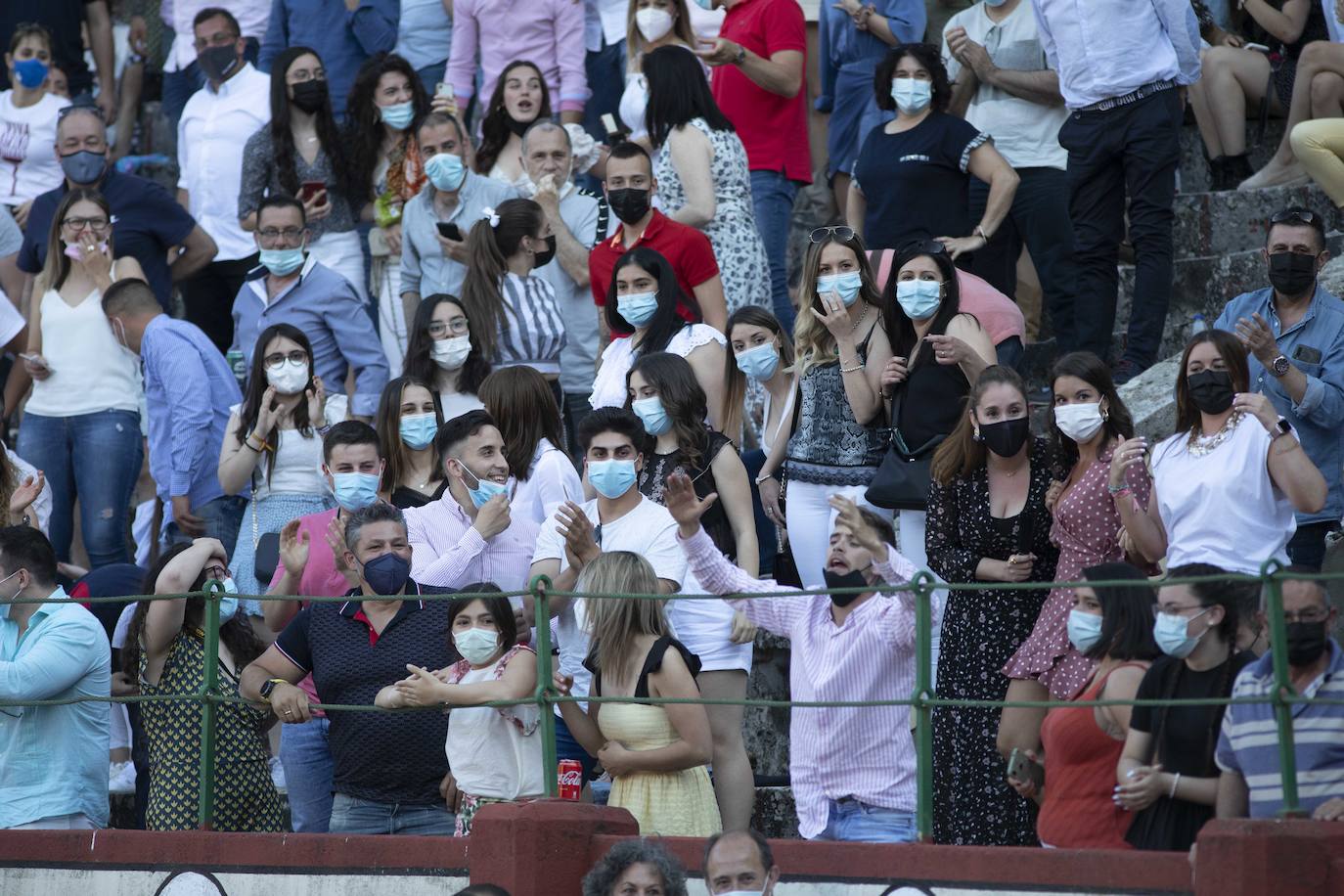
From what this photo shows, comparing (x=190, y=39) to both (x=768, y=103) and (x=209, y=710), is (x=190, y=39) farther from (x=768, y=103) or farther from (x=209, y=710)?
(x=209, y=710)

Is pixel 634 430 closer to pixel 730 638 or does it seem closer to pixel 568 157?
pixel 730 638

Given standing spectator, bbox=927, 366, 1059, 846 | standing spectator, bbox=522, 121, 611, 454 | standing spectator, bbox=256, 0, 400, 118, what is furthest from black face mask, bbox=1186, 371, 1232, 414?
standing spectator, bbox=256, 0, 400, 118

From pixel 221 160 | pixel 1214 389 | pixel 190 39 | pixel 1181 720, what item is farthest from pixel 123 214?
pixel 1181 720

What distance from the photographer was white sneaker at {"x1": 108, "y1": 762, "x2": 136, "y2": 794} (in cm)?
944

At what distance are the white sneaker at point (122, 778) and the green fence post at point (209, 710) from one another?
161 cm

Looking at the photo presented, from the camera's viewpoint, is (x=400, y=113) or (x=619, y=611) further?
(x=400, y=113)

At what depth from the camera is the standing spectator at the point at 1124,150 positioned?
1016cm

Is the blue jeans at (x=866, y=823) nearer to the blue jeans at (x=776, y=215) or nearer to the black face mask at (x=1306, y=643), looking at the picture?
the black face mask at (x=1306, y=643)

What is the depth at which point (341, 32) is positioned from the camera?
13648 mm

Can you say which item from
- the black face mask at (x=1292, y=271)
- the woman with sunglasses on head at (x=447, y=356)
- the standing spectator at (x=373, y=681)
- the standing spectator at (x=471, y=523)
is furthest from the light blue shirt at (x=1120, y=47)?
the standing spectator at (x=373, y=681)

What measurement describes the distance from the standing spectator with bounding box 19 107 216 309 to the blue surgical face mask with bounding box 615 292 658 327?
135 inches

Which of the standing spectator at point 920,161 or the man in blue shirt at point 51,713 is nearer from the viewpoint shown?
the man in blue shirt at point 51,713

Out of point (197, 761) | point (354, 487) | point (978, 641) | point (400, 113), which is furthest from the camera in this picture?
point (400, 113)

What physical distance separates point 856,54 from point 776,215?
1118mm
